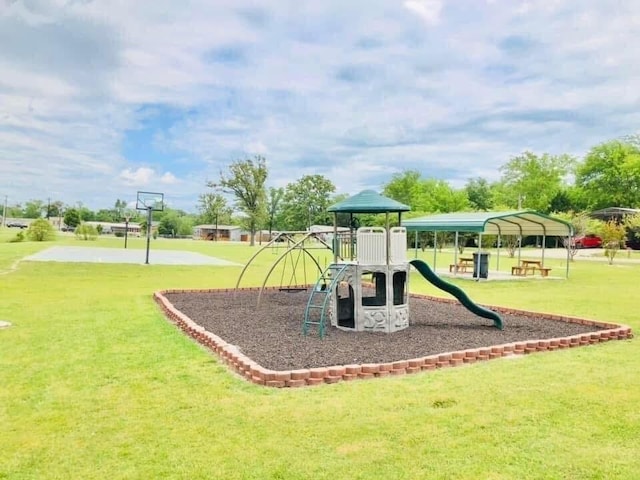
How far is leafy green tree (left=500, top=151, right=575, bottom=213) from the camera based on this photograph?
54.5 meters

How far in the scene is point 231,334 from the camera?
24.4 ft

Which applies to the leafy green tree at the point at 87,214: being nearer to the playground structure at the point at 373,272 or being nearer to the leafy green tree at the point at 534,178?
the leafy green tree at the point at 534,178

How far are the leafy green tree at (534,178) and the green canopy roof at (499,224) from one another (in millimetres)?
36315

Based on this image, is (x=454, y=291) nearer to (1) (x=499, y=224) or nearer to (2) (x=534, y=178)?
(1) (x=499, y=224)

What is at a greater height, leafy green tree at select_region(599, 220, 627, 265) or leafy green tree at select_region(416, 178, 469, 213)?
leafy green tree at select_region(416, 178, 469, 213)

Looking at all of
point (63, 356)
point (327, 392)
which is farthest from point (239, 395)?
point (63, 356)

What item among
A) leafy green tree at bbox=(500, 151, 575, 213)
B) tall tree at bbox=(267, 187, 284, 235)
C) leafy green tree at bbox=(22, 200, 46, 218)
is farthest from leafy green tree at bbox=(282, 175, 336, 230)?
leafy green tree at bbox=(22, 200, 46, 218)

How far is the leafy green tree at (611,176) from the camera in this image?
52.3 metres

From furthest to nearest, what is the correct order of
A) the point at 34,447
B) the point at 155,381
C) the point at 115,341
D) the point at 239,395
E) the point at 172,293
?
1. the point at 172,293
2. the point at 115,341
3. the point at 155,381
4. the point at 239,395
5. the point at 34,447

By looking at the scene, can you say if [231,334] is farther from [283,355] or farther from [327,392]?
[327,392]

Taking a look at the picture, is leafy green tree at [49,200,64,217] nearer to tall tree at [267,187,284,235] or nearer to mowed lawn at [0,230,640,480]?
tall tree at [267,187,284,235]

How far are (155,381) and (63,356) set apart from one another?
1633 millimetres

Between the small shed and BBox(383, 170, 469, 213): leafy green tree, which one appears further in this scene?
the small shed

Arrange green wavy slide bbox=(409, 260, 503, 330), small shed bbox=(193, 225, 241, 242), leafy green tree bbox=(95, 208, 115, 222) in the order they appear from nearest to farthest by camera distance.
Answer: green wavy slide bbox=(409, 260, 503, 330) → small shed bbox=(193, 225, 241, 242) → leafy green tree bbox=(95, 208, 115, 222)
